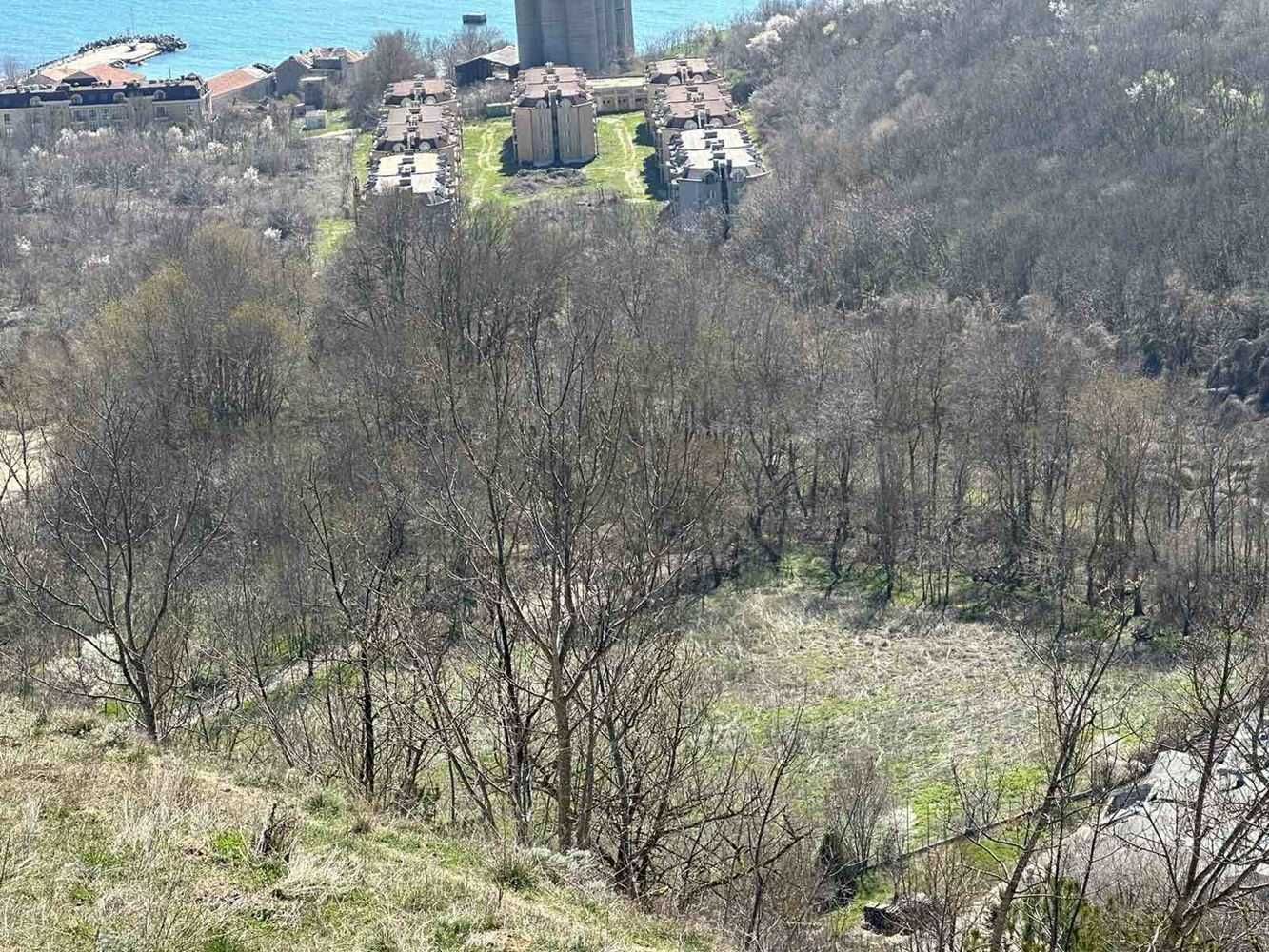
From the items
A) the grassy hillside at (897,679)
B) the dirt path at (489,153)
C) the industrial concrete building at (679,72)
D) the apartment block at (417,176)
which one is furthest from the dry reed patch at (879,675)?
the industrial concrete building at (679,72)

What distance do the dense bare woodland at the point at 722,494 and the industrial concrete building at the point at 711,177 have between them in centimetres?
132

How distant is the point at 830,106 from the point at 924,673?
128 feet

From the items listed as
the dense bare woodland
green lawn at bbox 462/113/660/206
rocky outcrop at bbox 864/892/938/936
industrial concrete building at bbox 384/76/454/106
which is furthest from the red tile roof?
rocky outcrop at bbox 864/892/938/936

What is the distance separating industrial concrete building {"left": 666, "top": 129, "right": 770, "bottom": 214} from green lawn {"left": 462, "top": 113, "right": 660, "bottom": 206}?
69.1 inches

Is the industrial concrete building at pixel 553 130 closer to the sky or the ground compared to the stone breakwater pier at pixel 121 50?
closer to the ground

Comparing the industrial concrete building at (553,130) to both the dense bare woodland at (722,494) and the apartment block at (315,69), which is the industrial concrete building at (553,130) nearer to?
the dense bare woodland at (722,494)

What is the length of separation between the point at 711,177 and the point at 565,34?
82.5 feet

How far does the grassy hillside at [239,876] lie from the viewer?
862 cm

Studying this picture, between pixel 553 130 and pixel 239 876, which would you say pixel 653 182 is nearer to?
pixel 553 130

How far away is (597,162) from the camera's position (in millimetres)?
57531

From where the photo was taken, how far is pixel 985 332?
35156 mm

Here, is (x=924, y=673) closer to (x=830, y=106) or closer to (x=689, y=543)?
(x=689, y=543)

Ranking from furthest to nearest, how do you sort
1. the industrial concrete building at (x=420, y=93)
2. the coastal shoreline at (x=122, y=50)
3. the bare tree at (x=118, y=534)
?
1. the coastal shoreline at (x=122, y=50)
2. the industrial concrete building at (x=420, y=93)
3. the bare tree at (x=118, y=534)

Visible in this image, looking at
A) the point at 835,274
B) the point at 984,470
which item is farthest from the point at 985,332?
the point at 835,274
